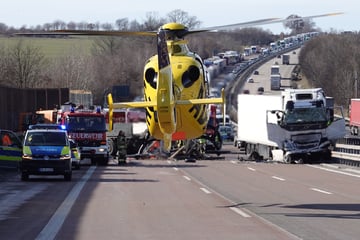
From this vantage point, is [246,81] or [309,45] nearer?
[246,81]

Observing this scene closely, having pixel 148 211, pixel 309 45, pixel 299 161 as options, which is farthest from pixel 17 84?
pixel 148 211

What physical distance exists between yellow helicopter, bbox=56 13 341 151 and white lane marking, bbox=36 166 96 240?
2.47 meters

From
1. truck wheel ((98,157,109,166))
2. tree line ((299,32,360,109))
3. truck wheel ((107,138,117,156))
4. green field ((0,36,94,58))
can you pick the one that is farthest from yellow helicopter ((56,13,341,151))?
green field ((0,36,94,58))

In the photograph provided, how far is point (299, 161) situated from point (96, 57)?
6480 centimetres

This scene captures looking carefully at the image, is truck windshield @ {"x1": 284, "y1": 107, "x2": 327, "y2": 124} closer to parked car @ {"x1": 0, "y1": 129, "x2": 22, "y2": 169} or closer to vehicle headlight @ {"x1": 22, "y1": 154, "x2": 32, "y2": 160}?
parked car @ {"x1": 0, "y1": 129, "x2": 22, "y2": 169}

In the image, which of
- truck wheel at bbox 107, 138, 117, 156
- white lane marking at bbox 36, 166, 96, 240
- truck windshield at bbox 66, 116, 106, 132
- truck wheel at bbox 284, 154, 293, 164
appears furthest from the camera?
truck wheel at bbox 107, 138, 117, 156

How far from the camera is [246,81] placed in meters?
86.7

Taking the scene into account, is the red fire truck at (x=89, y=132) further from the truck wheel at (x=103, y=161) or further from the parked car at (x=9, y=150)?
the parked car at (x=9, y=150)

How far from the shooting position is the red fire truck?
47.7 meters

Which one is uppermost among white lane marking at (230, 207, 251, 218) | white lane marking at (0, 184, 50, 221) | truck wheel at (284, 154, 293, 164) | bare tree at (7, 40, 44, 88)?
bare tree at (7, 40, 44, 88)

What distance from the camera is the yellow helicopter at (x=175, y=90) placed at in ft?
71.3

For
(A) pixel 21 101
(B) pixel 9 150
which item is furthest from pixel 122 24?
(B) pixel 9 150

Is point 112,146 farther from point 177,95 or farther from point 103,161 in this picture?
point 177,95

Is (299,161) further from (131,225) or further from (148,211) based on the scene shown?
(131,225)
